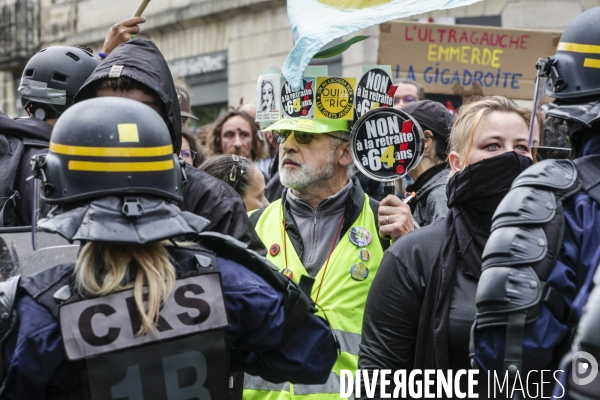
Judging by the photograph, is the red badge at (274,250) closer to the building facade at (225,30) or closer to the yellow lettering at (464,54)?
the yellow lettering at (464,54)

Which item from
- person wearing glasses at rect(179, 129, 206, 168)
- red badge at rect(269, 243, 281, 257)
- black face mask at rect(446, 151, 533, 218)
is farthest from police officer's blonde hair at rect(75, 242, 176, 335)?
person wearing glasses at rect(179, 129, 206, 168)

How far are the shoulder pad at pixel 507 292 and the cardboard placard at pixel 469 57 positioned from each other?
19.1ft

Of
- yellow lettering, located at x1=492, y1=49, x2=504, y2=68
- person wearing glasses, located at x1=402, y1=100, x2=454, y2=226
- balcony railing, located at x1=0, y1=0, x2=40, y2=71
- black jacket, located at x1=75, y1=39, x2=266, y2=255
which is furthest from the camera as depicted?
balcony railing, located at x1=0, y1=0, x2=40, y2=71

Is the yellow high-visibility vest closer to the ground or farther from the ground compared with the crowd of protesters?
closer to the ground

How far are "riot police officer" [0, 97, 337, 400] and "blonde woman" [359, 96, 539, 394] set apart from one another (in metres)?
0.82

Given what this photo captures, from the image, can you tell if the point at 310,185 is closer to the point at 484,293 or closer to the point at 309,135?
the point at 309,135

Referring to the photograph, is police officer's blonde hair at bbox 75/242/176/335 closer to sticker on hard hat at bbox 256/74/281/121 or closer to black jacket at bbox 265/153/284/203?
sticker on hard hat at bbox 256/74/281/121

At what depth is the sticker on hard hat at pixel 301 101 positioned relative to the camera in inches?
193

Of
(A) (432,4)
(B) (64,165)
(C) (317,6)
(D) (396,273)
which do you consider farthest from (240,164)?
(B) (64,165)

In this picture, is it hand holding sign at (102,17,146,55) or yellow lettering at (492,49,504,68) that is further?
yellow lettering at (492,49,504,68)

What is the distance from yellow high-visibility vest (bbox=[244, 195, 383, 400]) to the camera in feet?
14.0

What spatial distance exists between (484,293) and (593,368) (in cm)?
87

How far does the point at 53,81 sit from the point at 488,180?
219 centimetres

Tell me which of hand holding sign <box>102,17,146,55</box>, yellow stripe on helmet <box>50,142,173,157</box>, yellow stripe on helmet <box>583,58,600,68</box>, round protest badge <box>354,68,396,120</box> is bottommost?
yellow stripe on helmet <box>50,142,173,157</box>
